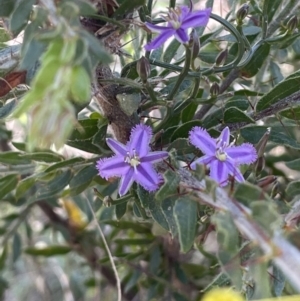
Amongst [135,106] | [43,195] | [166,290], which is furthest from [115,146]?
[166,290]

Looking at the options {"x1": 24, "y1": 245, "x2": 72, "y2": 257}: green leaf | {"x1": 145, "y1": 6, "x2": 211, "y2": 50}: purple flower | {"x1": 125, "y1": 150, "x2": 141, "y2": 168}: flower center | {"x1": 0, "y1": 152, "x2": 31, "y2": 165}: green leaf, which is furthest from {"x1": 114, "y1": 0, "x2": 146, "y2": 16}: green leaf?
{"x1": 24, "y1": 245, "x2": 72, "y2": 257}: green leaf

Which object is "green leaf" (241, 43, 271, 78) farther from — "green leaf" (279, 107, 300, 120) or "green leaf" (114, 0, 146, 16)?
"green leaf" (114, 0, 146, 16)

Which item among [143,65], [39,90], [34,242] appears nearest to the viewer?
[39,90]

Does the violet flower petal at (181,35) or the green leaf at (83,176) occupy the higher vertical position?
the violet flower petal at (181,35)

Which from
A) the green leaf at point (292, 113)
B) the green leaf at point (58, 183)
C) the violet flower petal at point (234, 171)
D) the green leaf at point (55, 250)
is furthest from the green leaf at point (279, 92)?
the green leaf at point (55, 250)

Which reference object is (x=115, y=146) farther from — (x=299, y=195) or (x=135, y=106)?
(x=299, y=195)

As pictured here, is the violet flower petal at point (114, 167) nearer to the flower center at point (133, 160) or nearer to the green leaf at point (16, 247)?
the flower center at point (133, 160)

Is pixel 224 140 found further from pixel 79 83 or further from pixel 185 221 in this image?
pixel 79 83
